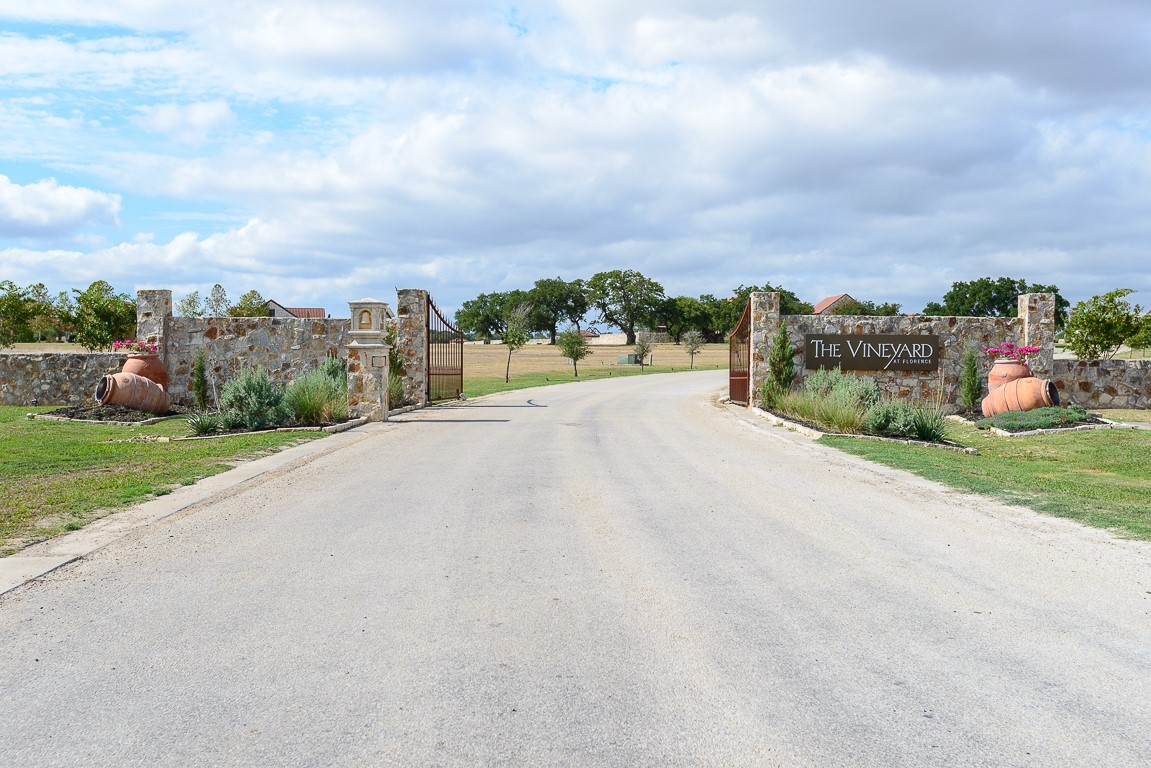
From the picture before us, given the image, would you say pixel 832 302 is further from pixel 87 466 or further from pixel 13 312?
pixel 87 466

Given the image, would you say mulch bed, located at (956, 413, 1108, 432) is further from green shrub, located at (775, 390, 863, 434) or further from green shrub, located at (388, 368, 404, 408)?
green shrub, located at (388, 368, 404, 408)

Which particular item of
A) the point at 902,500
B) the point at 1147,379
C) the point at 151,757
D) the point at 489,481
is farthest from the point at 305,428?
the point at 1147,379

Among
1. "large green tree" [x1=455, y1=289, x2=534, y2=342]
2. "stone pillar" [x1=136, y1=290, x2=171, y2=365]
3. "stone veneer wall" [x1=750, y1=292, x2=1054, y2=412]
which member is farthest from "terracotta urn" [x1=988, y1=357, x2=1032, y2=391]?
"large green tree" [x1=455, y1=289, x2=534, y2=342]

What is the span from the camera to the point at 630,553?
6816 millimetres

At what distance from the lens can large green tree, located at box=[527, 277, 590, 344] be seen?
107 m

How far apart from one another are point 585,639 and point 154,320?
22.5 meters

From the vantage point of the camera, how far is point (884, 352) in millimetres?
24844

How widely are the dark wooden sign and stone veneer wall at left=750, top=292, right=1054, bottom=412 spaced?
6.0 inches

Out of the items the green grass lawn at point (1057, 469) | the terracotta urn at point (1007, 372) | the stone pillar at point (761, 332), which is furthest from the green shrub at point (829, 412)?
the terracotta urn at point (1007, 372)

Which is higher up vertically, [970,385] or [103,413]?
[970,385]

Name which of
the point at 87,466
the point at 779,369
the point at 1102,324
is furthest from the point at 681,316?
the point at 87,466

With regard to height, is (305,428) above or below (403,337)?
below

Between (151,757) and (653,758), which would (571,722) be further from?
(151,757)

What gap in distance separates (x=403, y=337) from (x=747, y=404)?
33.4 feet
